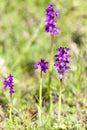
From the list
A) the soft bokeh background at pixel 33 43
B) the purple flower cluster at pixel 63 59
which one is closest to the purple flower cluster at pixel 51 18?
the purple flower cluster at pixel 63 59

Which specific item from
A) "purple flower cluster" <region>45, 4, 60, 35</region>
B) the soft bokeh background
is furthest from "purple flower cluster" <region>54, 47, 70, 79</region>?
the soft bokeh background

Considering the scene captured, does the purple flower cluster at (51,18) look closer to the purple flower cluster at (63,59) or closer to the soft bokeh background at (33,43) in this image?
the purple flower cluster at (63,59)

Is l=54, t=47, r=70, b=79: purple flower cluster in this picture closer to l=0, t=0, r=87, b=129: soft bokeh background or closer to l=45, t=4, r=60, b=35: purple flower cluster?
l=45, t=4, r=60, b=35: purple flower cluster

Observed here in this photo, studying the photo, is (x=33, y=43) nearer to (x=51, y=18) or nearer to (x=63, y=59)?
(x=51, y=18)

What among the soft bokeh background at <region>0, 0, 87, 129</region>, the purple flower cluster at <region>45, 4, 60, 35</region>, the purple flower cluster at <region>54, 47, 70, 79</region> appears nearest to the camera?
the purple flower cluster at <region>54, 47, 70, 79</region>

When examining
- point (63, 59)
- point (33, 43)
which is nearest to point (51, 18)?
point (63, 59)

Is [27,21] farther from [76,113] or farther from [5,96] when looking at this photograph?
[76,113]

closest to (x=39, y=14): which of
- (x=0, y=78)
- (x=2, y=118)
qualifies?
(x=0, y=78)

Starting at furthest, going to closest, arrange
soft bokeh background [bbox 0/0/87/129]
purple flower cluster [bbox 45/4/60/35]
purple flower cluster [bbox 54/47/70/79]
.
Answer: soft bokeh background [bbox 0/0/87/129] < purple flower cluster [bbox 45/4/60/35] < purple flower cluster [bbox 54/47/70/79]
